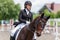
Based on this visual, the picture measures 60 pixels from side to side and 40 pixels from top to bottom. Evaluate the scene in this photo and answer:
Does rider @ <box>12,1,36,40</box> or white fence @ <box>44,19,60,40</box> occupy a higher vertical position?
rider @ <box>12,1,36,40</box>

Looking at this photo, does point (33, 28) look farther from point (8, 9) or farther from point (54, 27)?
point (8, 9)

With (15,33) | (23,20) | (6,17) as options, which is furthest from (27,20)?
(6,17)

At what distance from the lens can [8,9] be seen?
160ft

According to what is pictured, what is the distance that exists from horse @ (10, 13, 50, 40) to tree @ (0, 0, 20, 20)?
39.6 meters

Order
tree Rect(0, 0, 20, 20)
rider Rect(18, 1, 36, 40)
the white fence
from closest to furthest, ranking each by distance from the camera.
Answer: rider Rect(18, 1, 36, 40) → the white fence → tree Rect(0, 0, 20, 20)

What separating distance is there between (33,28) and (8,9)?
43.8 meters

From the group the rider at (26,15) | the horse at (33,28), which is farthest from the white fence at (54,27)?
the horse at (33,28)

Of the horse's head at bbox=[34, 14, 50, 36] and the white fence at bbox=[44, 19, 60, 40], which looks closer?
the horse's head at bbox=[34, 14, 50, 36]

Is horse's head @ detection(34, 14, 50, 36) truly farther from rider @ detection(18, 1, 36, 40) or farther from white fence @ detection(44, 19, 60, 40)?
white fence @ detection(44, 19, 60, 40)

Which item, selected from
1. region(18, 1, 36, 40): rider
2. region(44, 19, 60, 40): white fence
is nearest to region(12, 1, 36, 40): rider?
region(18, 1, 36, 40): rider

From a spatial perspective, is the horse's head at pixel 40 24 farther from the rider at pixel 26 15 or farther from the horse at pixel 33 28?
the rider at pixel 26 15

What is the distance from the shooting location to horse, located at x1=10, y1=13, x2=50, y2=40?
194 inches

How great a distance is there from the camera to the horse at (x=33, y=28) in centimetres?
492

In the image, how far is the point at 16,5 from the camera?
161 ft
